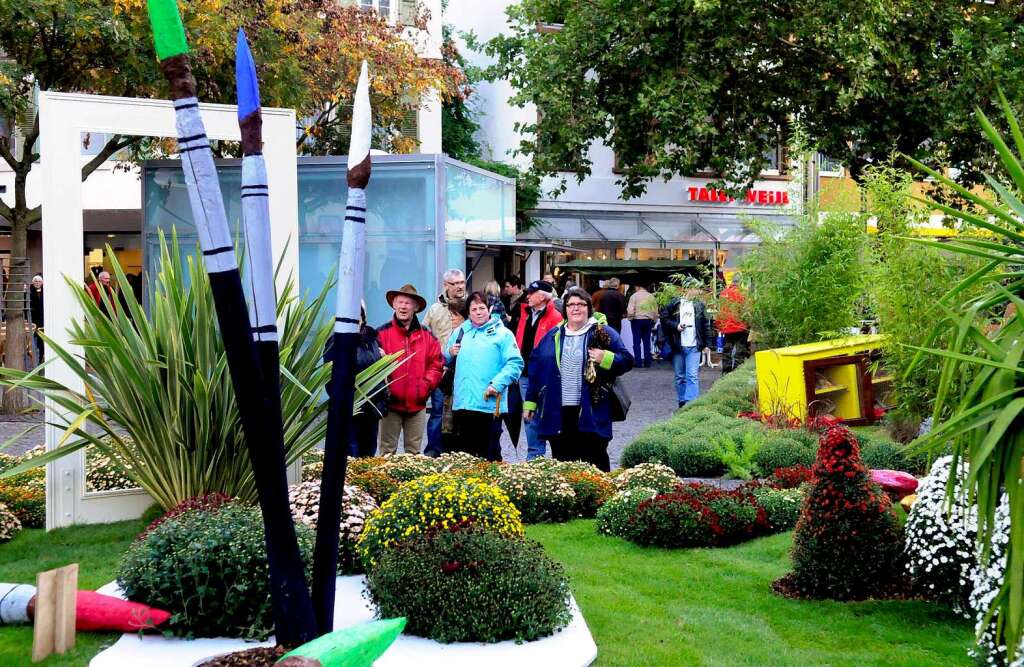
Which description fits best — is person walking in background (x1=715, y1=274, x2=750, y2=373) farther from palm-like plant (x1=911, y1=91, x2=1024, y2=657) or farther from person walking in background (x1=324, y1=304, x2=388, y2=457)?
palm-like plant (x1=911, y1=91, x2=1024, y2=657)

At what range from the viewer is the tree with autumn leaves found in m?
16.7

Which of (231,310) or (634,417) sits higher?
(231,310)

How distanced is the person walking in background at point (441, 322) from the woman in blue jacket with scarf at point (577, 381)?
1.56 metres

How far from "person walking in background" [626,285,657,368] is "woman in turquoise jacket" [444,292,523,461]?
13959 mm

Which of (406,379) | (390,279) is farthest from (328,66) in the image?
(406,379)

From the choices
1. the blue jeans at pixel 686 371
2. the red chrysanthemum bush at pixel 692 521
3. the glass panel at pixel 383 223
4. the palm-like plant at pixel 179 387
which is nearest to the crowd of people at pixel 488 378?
the red chrysanthemum bush at pixel 692 521

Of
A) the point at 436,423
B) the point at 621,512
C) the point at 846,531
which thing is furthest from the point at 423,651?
the point at 436,423

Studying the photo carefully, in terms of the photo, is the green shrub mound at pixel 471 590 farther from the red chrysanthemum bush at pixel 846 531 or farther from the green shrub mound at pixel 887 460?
the green shrub mound at pixel 887 460

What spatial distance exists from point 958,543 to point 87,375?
5.16m

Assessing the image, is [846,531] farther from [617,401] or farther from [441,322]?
[441,322]

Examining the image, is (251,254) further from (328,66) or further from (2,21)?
(328,66)

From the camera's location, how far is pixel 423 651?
5746 mm

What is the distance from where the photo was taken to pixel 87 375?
7.57m

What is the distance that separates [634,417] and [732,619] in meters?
10.6
